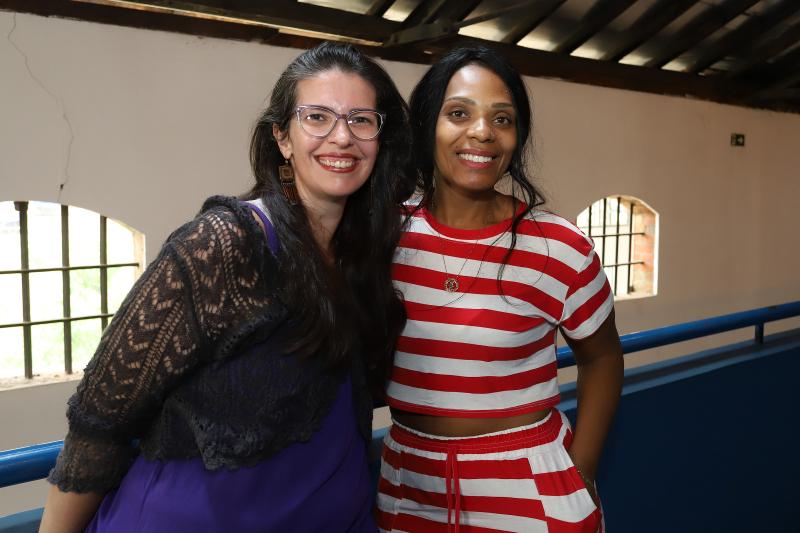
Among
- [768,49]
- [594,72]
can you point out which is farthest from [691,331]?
[768,49]

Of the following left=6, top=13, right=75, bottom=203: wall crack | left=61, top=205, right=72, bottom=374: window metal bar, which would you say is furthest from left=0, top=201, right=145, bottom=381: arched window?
left=6, top=13, right=75, bottom=203: wall crack

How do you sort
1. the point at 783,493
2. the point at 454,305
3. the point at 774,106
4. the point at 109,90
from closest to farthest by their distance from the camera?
the point at 454,305
the point at 783,493
the point at 109,90
the point at 774,106

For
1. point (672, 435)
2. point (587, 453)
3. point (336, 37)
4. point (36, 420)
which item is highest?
point (336, 37)

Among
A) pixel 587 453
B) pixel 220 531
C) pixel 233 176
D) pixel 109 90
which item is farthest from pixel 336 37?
pixel 220 531

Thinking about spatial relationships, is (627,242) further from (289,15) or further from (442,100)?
(442,100)

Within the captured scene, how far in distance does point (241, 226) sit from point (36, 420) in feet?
12.4

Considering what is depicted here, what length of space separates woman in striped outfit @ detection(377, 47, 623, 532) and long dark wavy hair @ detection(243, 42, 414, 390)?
90mm

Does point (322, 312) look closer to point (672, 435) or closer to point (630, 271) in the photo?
point (672, 435)

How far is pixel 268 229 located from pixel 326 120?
0.19m

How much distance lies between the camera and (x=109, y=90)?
13.0ft

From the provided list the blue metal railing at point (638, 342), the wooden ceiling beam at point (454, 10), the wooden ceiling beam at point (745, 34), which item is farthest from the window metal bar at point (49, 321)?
the wooden ceiling beam at point (745, 34)

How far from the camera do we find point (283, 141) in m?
1.08

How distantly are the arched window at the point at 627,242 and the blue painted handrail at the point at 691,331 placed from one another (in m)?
5.07

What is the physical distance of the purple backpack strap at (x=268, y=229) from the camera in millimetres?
940
